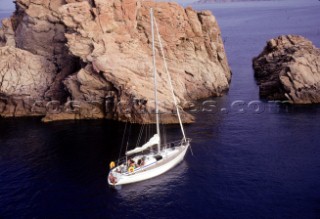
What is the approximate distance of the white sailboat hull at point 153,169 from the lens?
163 feet

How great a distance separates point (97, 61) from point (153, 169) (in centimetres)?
2956

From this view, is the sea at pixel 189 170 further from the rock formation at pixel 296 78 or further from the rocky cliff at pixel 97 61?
the rocky cliff at pixel 97 61

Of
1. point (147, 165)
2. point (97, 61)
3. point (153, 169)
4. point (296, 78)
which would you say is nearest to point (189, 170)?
point (153, 169)

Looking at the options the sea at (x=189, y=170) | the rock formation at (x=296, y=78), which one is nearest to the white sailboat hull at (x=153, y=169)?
the sea at (x=189, y=170)

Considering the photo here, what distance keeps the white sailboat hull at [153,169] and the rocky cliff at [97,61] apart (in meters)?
17.6

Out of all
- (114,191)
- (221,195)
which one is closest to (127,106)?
(114,191)

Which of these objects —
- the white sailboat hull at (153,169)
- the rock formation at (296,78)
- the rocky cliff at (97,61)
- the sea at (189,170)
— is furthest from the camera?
the rock formation at (296,78)

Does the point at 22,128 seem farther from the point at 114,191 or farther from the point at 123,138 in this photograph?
the point at 114,191

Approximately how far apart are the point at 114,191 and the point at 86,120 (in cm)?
3158

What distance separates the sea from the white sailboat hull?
980 millimetres

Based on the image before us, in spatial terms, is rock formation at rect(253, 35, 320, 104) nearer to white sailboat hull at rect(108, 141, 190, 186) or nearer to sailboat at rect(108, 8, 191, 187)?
sailboat at rect(108, 8, 191, 187)

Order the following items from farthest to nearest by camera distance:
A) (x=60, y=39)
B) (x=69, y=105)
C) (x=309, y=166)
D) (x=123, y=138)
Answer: (x=60, y=39) → (x=69, y=105) → (x=123, y=138) → (x=309, y=166)

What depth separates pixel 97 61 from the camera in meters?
73.5

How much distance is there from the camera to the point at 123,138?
220 ft
